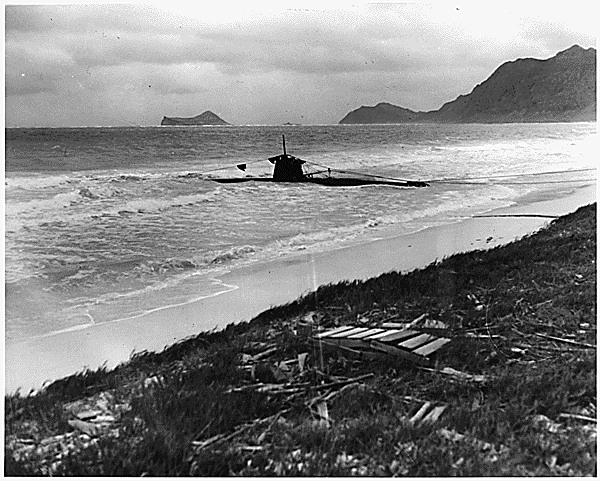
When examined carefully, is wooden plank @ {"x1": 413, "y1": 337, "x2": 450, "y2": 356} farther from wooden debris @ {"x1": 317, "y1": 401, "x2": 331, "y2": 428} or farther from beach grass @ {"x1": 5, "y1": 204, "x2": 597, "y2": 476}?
wooden debris @ {"x1": 317, "y1": 401, "x2": 331, "y2": 428}

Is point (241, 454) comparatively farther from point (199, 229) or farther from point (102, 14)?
point (102, 14)

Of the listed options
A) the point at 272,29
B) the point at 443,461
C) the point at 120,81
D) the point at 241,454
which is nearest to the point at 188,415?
the point at 241,454

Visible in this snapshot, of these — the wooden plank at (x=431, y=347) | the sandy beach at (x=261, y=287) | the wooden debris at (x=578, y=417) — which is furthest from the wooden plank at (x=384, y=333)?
the wooden debris at (x=578, y=417)

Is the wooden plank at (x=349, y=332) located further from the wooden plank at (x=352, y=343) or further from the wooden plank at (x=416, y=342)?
the wooden plank at (x=416, y=342)

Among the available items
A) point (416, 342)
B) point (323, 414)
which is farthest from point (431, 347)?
point (323, 414)

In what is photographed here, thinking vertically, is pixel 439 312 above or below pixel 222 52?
below

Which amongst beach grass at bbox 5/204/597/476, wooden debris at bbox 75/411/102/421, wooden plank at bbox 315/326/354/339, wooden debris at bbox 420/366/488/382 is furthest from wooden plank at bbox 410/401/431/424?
wooden debris at bbox 75/411/102/421

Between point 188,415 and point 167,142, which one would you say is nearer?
point 188,415
